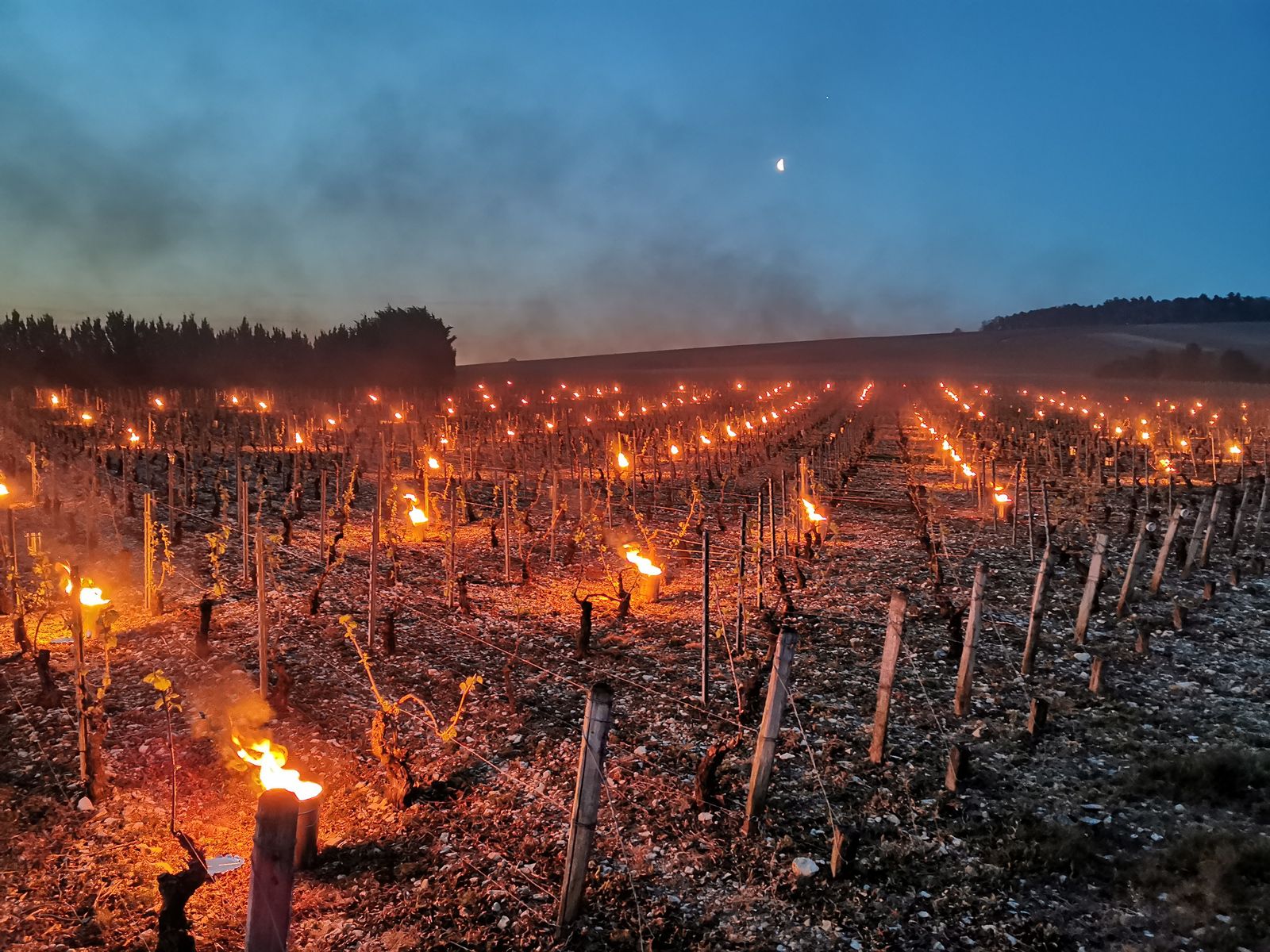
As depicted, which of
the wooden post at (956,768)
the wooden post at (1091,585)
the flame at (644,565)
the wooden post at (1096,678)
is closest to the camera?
the wooden post at (956,768)

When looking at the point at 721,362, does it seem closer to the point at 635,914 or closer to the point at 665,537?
the point at 665,537

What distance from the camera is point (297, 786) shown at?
19.5ft

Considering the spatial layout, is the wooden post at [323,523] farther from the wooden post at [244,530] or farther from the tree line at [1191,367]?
the tree line at [1191,367]

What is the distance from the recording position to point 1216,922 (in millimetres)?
5043

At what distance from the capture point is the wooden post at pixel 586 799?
4.72 meters

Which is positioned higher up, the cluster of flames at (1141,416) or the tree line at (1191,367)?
the tree line at (1191,367)

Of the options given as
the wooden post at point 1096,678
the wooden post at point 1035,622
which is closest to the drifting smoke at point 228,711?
the wooden post at point 1035,622

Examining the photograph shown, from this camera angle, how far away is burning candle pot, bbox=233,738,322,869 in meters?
5.61

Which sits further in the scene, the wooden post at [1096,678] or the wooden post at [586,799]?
the wooden post at [1096,678]

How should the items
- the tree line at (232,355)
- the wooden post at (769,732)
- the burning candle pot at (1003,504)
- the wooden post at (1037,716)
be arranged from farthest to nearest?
the tree line at (232,355)
the burning candle pot at (1003,504)
the wooden post at (1037,716)
the wooden post at (769,732)

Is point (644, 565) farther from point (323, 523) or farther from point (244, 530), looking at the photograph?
point (244, 530)

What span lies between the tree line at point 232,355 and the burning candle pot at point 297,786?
59.5 m

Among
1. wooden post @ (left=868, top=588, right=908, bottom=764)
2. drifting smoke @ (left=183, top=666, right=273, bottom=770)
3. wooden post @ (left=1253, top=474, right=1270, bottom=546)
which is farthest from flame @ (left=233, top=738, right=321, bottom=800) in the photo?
wooden post @ (left=1253, top=474, right=1270, bottom=546)

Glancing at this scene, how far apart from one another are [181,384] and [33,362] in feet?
31.1
